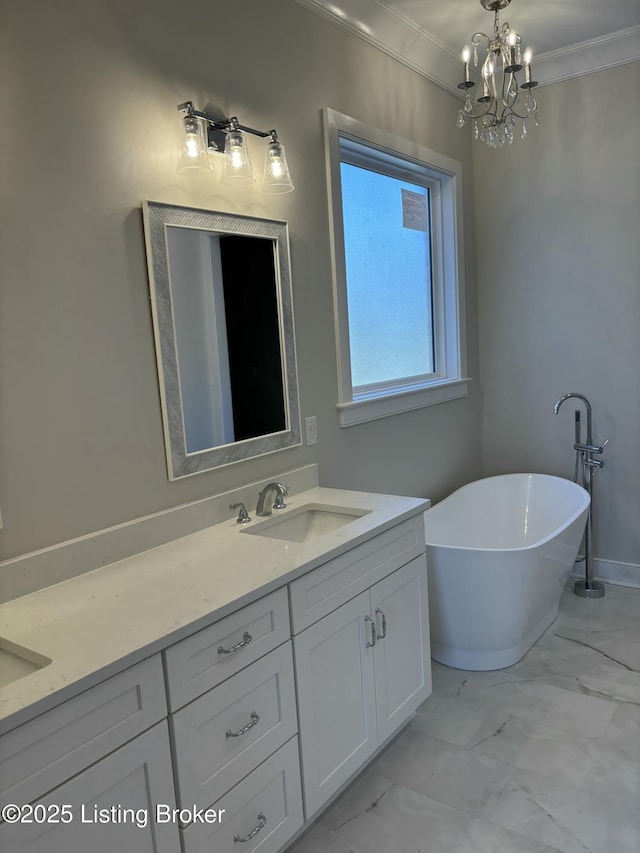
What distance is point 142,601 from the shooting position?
4.72ft

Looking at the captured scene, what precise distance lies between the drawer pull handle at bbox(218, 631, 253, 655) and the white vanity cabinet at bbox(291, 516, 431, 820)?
0.18 meters

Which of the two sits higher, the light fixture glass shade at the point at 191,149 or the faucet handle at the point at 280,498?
the light fixture glass shade at the point at 191,149

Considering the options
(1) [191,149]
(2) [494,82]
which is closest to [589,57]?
(2) [494,82]

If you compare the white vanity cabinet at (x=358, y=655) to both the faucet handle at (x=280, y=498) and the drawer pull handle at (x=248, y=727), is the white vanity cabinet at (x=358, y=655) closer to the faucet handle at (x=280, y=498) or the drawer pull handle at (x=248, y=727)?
the drawer pull handle at (x=248, y=727)

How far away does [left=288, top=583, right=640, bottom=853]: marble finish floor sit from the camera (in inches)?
69.3

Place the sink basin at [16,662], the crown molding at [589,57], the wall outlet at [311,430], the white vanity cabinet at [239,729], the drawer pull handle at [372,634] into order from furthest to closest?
the crown molding at [589,57] → the wall outlet at [311,430] → the drawer pull handle at [372,634] → the white vanity cabinet at [239,729] → the sink basin at [16,662]

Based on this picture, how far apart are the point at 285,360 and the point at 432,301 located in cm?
144

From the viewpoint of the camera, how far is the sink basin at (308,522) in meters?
2.09

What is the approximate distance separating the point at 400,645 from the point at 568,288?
223 cm

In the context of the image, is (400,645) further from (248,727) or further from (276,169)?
(276,169)

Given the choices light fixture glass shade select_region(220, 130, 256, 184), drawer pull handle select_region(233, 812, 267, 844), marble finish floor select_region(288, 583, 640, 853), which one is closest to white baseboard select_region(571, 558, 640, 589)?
marble finish floor select_region(288, 583, 640, 853)

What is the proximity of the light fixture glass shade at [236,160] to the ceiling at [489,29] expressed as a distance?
790 millimetres

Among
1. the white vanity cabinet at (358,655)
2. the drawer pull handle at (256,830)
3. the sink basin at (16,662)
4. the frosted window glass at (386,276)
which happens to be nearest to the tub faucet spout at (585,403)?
the frosted window glass at (386,276)

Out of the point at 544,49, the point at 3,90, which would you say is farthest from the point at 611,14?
the point at 3,90
